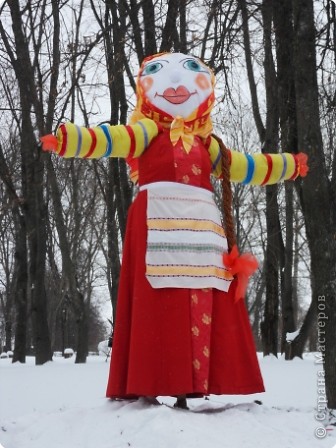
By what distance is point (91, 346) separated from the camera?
45.1 metres

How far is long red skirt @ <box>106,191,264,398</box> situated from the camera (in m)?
3.12

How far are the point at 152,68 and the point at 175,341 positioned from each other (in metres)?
1.69

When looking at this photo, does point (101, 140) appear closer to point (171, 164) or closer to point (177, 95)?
point (171, 164)

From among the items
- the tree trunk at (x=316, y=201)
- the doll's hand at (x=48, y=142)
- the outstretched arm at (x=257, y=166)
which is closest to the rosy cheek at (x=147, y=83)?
the outstretched arm at (x=257, y=166)

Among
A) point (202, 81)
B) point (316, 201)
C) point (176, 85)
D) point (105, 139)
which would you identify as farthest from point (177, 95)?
point (316, 201)

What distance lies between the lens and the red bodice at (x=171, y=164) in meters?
3.45

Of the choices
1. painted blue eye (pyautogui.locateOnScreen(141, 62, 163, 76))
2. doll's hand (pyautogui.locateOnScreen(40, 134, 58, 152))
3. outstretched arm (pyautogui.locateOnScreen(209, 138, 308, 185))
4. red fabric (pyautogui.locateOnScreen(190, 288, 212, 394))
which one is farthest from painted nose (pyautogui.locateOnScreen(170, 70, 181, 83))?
red fabric (pyautogui.locateOnScreen(190, 288, 212, 394))

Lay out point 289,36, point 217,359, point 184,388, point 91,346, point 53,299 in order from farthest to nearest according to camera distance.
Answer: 1. point 91,346
2. point 53,299
3. point 289,36
4. point 217,359
5. point 184,388

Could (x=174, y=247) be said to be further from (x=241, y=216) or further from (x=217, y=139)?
(x=241, y=216)

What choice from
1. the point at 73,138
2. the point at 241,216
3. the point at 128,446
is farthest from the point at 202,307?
the point at 241,216

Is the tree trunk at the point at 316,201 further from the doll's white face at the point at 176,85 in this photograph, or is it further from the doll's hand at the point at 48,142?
the doll's hand at the point at 48,142

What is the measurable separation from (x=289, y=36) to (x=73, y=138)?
6.87 ft

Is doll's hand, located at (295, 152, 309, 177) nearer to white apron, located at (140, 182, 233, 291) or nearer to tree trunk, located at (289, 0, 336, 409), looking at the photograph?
tree trunk, located at (289, 0, 336, 409)

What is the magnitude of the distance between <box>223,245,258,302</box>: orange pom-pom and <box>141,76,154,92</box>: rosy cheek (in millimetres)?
1128
